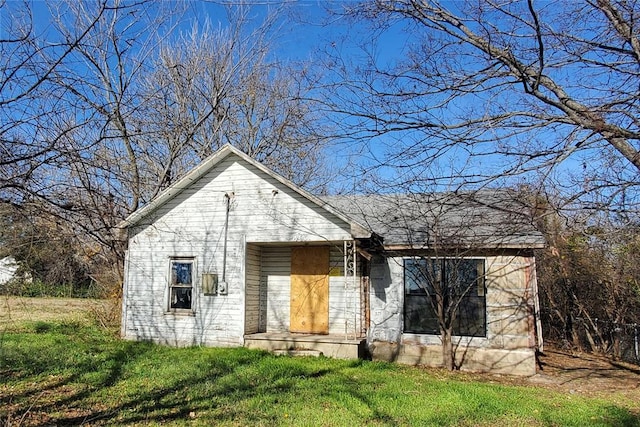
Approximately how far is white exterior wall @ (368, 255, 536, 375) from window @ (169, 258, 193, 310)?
16.2 feet

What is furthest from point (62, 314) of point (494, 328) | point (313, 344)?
point (494, 328)

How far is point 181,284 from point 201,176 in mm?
2912

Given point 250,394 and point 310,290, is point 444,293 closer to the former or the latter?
point 310,290

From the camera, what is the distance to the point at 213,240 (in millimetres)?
12711

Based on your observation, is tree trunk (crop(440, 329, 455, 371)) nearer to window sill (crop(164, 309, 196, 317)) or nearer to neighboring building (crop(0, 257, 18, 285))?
window sill (crop(164, 309, 196, 317))

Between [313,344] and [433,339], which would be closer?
[433,339]

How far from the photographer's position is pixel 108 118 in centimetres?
447

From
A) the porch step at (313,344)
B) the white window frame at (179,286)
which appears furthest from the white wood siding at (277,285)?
the white window frame at (179,286)

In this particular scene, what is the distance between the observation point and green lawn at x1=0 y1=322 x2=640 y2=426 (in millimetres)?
6535

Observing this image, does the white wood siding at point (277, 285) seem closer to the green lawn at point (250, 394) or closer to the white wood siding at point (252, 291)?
the white wood siding at point (252, 291)

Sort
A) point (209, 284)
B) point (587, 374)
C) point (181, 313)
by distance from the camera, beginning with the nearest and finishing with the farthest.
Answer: point (587, 374)
point (209, 284)
point (181, 313)

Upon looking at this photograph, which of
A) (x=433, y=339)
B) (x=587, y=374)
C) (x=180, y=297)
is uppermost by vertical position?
(x=180, y=297)

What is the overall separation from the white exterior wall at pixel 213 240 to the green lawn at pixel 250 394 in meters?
1.36

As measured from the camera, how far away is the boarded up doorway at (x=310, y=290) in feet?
41.3
